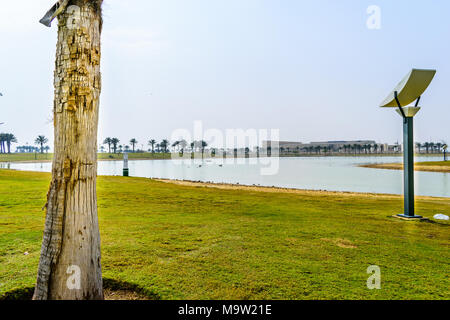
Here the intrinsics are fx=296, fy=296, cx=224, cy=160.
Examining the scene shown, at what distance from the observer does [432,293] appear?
3.23 metres

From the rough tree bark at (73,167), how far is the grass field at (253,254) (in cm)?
79

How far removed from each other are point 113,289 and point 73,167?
156 cm

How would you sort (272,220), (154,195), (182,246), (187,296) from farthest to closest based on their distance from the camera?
(154,195), (272,220), (182,246), (187,296)

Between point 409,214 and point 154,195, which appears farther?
point 154,195

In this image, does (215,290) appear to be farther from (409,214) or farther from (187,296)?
(409,214)

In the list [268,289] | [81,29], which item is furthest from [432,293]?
[81,29]

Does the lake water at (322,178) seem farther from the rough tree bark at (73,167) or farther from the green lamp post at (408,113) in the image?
the rough tree bark at (73,167)

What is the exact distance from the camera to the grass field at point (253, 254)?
10.8ft

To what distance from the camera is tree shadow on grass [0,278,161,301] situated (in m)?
3.06

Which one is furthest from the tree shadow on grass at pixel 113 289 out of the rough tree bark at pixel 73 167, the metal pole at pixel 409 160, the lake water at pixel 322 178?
the lake water at pixel 322 178

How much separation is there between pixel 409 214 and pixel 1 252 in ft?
29.6

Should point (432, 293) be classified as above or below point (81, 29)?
below

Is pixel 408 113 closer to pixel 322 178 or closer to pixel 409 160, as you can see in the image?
pixel 409 160

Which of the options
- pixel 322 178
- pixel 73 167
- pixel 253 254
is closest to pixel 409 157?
pixel 253 254
